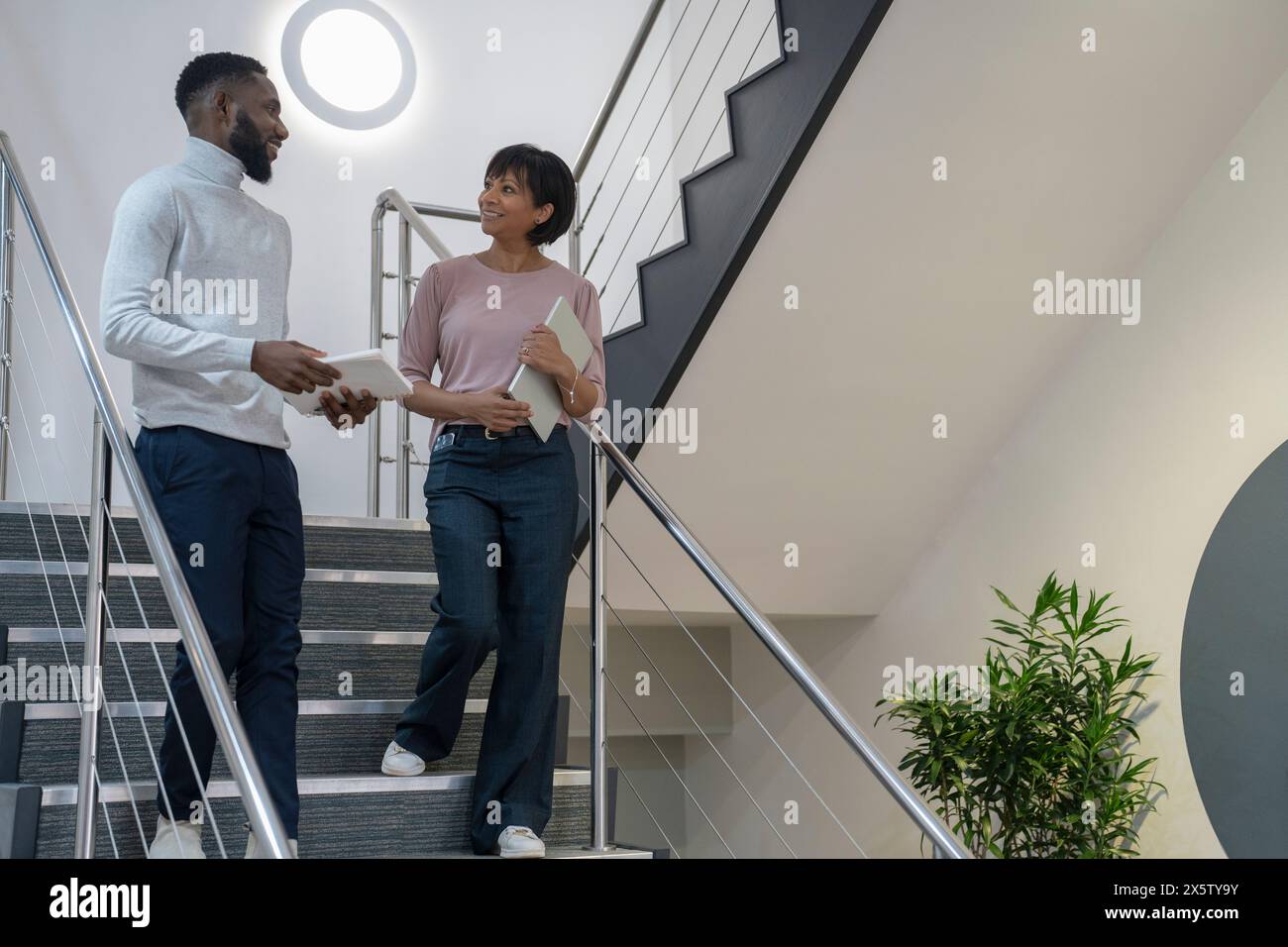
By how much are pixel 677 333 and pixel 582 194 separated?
201cm

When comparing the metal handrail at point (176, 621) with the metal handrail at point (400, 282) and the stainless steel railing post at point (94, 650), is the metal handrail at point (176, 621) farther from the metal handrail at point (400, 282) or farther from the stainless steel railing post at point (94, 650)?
the metal handrail at point (400, 282)

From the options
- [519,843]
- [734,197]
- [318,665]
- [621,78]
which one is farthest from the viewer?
[621,78]

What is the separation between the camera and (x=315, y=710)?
95.2 inches

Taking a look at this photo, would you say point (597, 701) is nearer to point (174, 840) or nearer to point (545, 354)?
point (545, 354)

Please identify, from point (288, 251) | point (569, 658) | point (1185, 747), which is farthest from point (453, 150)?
point (1185, 747)

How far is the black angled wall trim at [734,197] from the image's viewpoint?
2959 mm

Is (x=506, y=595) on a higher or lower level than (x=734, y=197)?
lower

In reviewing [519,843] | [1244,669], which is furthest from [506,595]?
[1244,669]

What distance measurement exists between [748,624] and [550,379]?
57 centimetres

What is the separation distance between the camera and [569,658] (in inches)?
197

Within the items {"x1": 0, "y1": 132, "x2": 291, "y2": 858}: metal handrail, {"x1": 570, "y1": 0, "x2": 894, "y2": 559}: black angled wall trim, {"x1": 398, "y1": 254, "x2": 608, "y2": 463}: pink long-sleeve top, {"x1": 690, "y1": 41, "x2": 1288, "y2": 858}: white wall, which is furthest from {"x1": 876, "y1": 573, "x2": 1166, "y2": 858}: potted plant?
{"x1": 0, "y1": 132, "x2": 291, "y2": 858}: metal handrail

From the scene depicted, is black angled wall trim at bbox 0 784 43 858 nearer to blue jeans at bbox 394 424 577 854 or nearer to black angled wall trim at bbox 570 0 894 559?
blue jeans at bbox 394 424 577 854

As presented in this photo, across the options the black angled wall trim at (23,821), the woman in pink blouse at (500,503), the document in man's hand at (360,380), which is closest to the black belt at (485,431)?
the woman in pink blouse at (500,503)

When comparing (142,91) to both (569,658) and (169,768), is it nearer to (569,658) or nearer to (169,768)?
Answer: (569,658)
